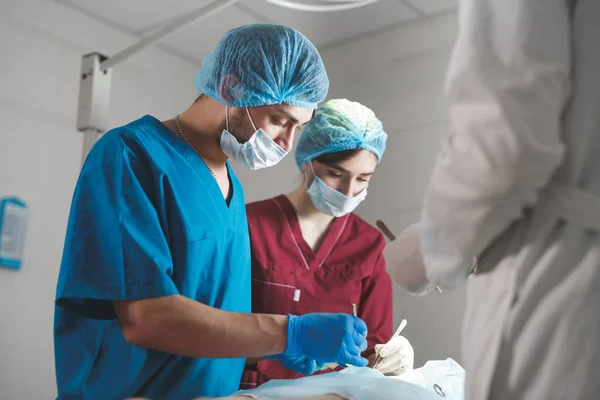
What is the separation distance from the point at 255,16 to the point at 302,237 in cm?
161

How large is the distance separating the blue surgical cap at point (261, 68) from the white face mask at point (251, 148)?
57 millimetres

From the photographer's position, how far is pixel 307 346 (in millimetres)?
1452

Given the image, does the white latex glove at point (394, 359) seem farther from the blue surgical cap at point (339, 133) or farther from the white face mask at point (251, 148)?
the blue surgical cap at point (339, 133)

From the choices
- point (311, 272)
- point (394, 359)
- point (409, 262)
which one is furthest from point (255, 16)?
point (409, 262)

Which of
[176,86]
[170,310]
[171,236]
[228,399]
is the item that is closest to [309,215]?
[171,236]

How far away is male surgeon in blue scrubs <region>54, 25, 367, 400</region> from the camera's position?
138 cm

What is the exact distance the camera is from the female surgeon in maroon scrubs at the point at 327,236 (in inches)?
82.5

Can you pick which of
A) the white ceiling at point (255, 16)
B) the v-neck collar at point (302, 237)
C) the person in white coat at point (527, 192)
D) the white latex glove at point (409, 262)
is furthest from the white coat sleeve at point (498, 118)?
the white ceiling at point (255, 16)

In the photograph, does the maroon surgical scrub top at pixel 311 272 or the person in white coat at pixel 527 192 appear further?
the maroon surgical scrub top at pixel 311 272

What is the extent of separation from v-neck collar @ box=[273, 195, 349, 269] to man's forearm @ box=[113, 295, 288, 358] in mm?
799

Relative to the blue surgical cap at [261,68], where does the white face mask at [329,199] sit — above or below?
below

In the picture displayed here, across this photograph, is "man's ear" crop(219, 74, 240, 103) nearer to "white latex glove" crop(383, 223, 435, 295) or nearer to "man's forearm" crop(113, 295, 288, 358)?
"man's forearm" crop(113, 295, 288, 358)

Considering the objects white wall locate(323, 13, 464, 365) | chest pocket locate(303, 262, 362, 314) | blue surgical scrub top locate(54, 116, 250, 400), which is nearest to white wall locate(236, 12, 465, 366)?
white wall locate(323, 13, 464, 365)

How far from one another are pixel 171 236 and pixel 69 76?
2.04 meters
